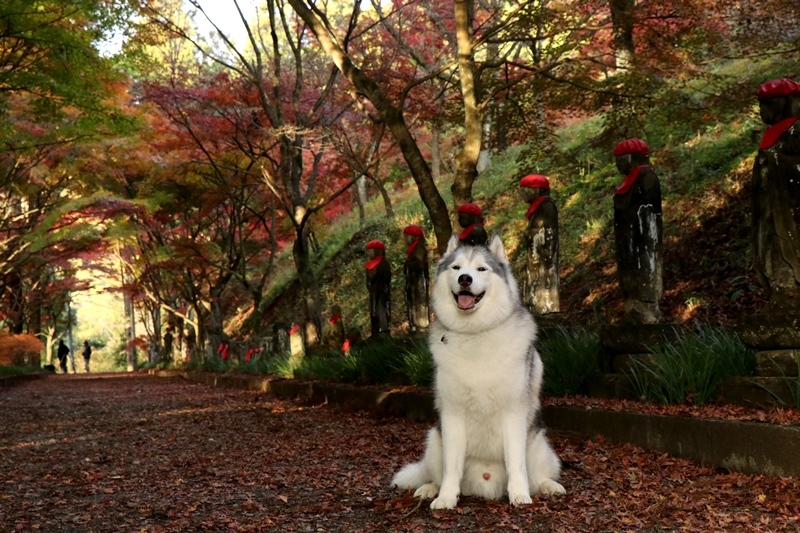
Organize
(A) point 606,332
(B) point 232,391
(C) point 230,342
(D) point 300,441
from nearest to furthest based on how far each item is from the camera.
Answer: (A) point 606,332 < (D) point 300,441 < (B) point 232,391 < (C) point 230,342

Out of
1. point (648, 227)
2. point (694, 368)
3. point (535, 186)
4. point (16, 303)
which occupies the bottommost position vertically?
point (694, 368)

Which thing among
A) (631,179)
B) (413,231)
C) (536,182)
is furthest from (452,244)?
(413,231)

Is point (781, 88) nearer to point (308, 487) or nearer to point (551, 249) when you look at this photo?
point (551, 249)

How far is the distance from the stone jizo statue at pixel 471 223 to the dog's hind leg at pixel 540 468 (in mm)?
4660

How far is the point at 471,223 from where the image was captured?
9.31 m

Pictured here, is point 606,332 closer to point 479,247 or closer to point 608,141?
point 479,247

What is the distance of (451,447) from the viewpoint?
13.2 ft

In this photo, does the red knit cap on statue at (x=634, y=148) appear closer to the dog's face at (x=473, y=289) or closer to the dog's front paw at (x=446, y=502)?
Result: the dog's face at (x=473, y=289)

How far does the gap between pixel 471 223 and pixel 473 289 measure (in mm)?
5421

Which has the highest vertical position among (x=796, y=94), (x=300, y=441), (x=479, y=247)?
(x=796, y=94)

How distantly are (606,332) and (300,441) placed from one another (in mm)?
3357

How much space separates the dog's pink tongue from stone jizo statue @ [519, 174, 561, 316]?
195 inches

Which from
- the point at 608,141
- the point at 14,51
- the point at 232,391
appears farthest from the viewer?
the point at 232,391

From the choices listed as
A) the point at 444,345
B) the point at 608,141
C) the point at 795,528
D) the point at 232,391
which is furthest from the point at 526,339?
the point at 232,391
